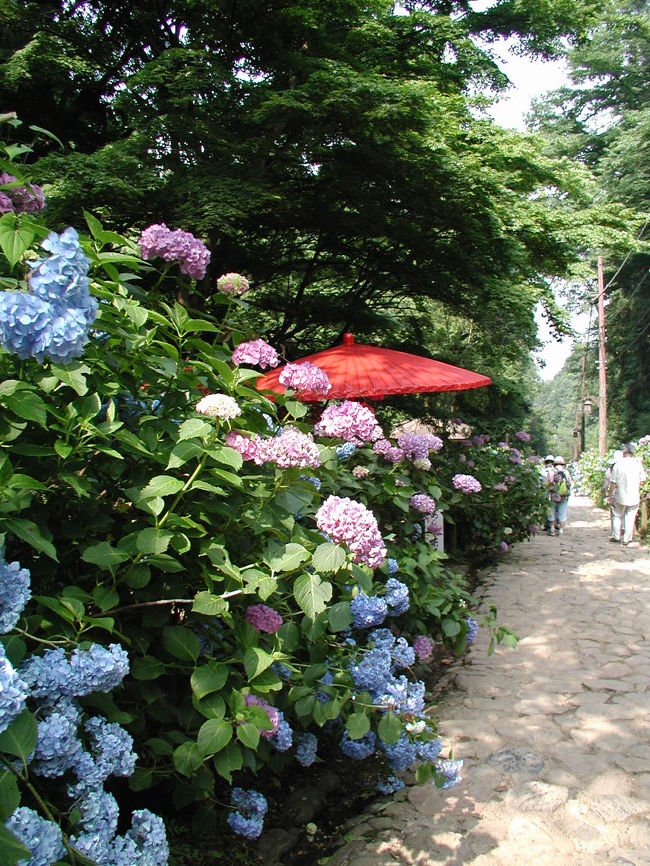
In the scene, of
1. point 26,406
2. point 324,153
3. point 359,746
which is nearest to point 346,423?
point 359,746

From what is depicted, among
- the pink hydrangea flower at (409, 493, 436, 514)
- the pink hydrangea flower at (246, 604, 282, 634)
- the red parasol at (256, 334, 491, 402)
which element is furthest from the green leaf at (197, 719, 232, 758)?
the red parasol at (256, 334, 491, 402)

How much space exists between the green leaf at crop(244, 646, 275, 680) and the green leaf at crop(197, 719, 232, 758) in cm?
14

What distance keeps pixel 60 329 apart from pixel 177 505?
29.2 inches

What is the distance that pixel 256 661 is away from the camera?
1825 mm

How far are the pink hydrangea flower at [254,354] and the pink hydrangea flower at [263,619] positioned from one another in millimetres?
886

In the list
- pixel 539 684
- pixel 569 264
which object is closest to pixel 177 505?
pixel 539 684

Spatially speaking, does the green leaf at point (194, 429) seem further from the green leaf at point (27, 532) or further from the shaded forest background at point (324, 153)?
the shaded forest background at point (324, 153)

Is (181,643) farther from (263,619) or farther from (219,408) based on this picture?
(219,408)

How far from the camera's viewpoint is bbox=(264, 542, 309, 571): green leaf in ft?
5.98

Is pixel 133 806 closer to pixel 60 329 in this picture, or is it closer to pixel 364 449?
pixel 60 329

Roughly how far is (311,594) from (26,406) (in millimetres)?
886

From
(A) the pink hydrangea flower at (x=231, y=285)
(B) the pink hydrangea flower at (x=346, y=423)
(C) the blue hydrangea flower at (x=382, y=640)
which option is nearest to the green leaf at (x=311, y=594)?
(C) the blue hydrangea flower at (x=382, y=640)

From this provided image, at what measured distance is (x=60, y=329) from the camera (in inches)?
49.9

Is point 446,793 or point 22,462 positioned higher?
point 22,462
